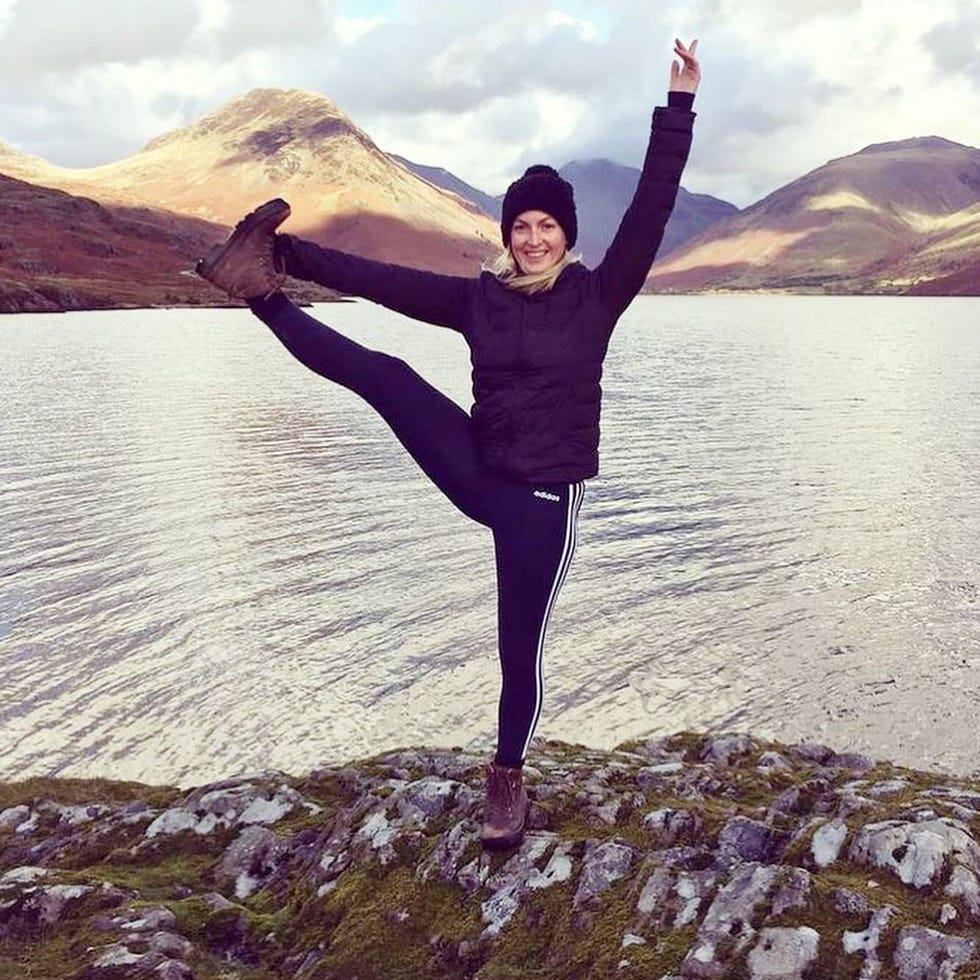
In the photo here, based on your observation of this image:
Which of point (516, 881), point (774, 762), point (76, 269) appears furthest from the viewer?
point (76, 269)

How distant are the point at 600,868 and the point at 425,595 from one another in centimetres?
1091

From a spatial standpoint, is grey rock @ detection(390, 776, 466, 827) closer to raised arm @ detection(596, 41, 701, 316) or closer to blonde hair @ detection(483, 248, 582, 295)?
blonde hair @ detection(483, 248, 582, 295)

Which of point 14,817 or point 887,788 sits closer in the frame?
point 887,788

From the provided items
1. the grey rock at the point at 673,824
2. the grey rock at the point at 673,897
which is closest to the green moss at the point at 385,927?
the grey rock at the point at 673,897

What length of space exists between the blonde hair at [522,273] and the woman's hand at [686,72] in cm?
115

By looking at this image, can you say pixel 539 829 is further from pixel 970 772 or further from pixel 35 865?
pixel 970 772

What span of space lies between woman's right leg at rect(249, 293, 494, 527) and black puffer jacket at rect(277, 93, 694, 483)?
6.0 inches

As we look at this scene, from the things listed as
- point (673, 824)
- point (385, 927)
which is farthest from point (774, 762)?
point (385, 927)

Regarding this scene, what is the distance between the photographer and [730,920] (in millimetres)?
5012

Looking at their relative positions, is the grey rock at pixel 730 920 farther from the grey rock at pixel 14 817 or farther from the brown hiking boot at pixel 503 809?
the grey rock at pixel 14 817

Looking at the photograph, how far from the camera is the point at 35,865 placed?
722 cm

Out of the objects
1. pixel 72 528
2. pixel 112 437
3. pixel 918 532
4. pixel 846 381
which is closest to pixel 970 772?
pixel 918 532

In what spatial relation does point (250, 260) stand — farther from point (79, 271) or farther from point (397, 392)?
point (79, 271)

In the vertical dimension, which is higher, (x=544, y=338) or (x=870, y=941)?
(x=544, y=338)
